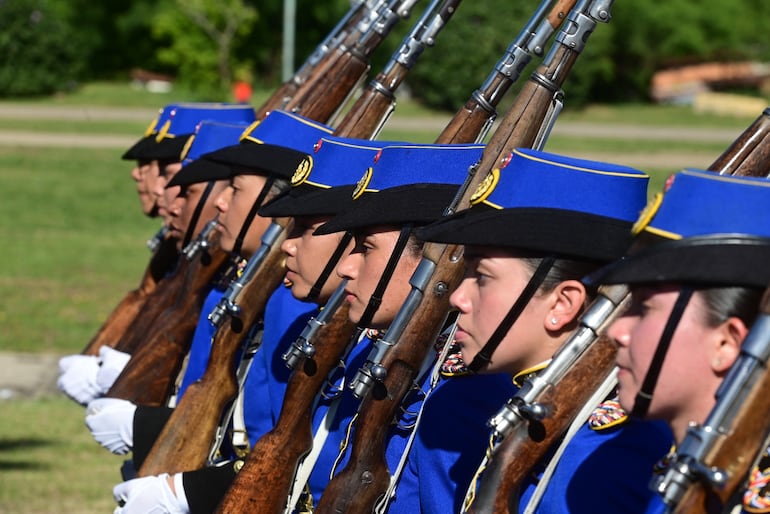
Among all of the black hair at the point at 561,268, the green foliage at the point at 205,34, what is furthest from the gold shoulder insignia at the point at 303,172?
the green foliage at the point at 205,34

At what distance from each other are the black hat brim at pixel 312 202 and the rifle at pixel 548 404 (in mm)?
1353

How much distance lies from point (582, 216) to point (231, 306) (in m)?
2.08

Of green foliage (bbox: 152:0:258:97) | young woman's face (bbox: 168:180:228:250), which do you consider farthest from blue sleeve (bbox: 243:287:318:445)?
green foliage (bbox: 152:0:258:97)

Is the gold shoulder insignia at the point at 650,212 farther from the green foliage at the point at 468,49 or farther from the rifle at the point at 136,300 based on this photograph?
the green foliage at the point at 468,49

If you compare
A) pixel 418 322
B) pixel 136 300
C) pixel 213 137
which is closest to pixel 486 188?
pixel 418 322

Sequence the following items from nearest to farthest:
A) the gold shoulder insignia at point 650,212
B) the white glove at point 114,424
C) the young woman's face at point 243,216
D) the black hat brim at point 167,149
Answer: the gold shoulder insignia at point 650,212
the young woman's face at point 243,216
the white glove at point 114,424
the black hat brim at point 167,149

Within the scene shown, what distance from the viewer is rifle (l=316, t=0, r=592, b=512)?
11.8 feet

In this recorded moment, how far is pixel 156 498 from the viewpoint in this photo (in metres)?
4.72

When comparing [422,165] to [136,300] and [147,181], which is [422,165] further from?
[136,300]

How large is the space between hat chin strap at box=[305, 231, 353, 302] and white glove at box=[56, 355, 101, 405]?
2.45 metres

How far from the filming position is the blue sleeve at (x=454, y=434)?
353 cm

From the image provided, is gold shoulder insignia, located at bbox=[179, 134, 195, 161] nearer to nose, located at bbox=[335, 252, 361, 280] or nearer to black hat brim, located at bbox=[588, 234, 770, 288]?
nose, located at bbox=[335, 252, 361, 280]

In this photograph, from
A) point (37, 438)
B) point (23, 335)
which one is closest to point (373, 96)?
point (37, 438)

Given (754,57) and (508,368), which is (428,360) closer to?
(508,368)
